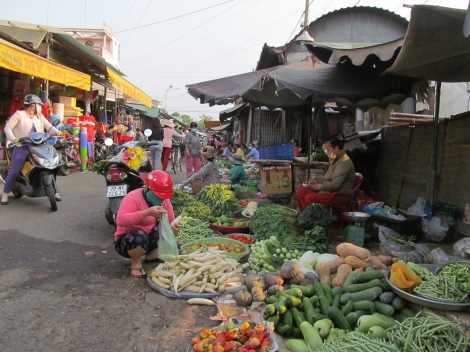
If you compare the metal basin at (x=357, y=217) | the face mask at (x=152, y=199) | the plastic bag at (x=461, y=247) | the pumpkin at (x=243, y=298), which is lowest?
the pumpkin at (x=243, y=298)

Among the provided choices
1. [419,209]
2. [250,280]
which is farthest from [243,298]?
[419,209]

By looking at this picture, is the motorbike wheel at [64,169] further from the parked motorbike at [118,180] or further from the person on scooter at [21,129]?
the parked motorbike at [118,180]

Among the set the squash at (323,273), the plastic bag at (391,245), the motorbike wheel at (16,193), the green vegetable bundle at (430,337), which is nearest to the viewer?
the green vegetable bundle at (430,337)

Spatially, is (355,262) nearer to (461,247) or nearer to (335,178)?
(461,247)

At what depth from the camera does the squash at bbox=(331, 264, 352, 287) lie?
388 cm

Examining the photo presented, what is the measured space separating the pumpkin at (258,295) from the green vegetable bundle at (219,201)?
315 cm

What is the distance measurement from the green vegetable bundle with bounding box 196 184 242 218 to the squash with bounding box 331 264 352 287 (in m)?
3.11

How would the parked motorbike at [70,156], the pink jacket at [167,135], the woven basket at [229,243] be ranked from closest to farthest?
1. the woven basket at [229,243]
2. the parked motorbike at [70,156]
3. the pink jacket at [167,135]

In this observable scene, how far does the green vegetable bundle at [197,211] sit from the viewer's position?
6.54 metres

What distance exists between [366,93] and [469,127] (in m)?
1.85

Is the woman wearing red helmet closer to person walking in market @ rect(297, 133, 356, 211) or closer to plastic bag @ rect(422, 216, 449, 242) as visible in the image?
person walking in market @ rect(297, 133, 356, 211)

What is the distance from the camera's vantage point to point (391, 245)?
482 centimetres

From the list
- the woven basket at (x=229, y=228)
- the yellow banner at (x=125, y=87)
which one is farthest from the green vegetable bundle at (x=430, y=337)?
the yellow banner at (x=125, y=87)

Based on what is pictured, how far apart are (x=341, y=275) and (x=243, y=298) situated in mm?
1060
